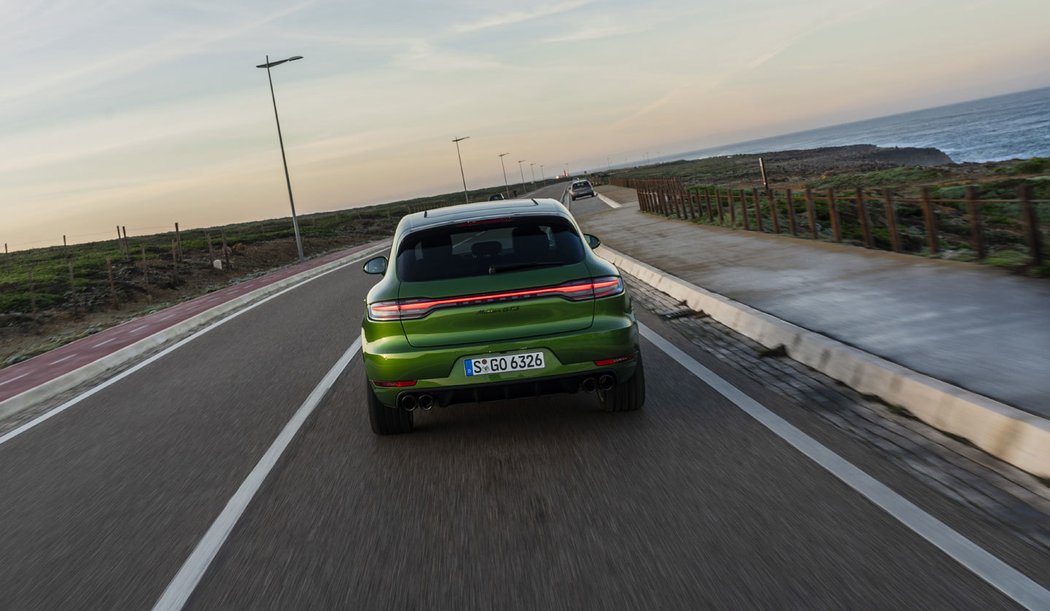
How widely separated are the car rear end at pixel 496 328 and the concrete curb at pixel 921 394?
1.79 m

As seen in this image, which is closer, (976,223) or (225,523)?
(225,523)

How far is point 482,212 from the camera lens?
5.88 metres

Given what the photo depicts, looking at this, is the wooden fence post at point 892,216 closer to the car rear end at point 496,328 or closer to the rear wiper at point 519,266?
the car rear end at point 496,328

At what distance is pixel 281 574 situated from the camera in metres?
3.72

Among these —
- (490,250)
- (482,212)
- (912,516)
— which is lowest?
(912,516)

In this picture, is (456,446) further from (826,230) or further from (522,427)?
(826,230)

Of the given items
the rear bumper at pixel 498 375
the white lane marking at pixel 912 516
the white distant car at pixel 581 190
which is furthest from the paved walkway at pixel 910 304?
the white distant car at pixel 581 190

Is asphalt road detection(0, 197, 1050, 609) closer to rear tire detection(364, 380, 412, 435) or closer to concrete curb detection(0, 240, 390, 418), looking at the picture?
rear tire detection(364, 380, 412, 435)


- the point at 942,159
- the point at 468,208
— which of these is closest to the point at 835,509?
the point at 468,208

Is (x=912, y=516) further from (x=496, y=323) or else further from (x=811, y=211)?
(x=811, y=211)

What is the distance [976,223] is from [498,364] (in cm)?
813

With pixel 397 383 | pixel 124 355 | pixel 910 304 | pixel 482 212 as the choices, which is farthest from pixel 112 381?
pixel 910 304

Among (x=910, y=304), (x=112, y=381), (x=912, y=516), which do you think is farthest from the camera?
(x=112, y=381)

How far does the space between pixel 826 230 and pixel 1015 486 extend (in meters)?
17.6
